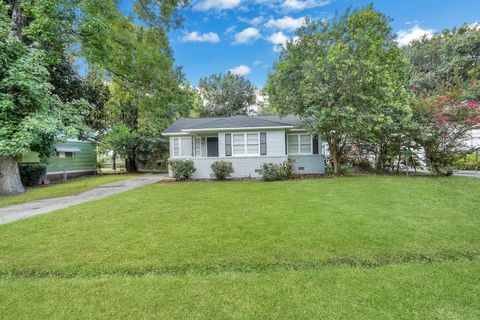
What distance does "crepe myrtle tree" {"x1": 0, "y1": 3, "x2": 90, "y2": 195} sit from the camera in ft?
26.1

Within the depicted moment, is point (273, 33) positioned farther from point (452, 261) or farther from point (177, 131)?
point (452, 261)

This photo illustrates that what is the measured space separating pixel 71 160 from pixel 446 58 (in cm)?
3375

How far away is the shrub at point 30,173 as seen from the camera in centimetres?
1290

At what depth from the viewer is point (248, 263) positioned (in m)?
3.31

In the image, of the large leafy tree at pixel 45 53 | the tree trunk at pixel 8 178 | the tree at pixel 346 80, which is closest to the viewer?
the large leafy tree at pixel 45 53

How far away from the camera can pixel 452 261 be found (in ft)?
10.6

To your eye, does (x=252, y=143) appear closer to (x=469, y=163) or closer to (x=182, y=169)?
(x=182, y=169)

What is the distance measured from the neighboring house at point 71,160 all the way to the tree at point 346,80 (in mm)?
15655

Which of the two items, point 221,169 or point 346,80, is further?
point 221,169

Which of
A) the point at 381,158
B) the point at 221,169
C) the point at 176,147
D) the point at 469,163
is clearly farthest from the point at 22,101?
the point at 469,163

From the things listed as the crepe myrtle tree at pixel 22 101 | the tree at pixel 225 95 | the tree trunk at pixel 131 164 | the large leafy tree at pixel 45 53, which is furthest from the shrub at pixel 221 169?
the tree at pixel 225 95

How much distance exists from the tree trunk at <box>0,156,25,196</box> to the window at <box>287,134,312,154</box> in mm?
14189

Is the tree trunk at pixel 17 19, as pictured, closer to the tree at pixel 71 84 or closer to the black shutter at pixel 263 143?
the tree at pixel 71 84

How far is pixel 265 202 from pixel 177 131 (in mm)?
11007
